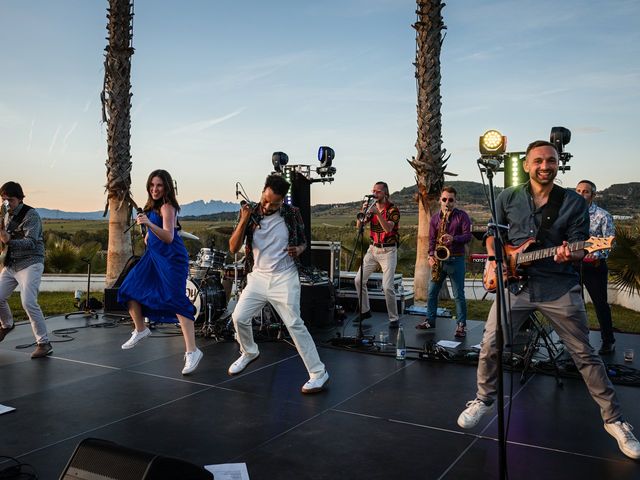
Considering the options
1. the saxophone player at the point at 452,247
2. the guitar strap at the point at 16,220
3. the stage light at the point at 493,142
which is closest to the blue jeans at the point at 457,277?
the saxophone player at the point at 452,247

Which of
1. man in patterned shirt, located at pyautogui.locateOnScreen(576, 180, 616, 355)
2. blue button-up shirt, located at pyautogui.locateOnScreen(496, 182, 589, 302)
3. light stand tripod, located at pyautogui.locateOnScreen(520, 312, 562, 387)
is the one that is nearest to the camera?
blue button-up shirt, located at pyautogui.locateOnScreen(496, 182, 589, 302)

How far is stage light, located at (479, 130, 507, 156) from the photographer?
5.75m

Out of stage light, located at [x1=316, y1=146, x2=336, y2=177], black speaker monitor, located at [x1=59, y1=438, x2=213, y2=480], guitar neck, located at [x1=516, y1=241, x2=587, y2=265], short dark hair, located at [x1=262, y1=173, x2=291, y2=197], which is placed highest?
stage light, located at [x1=316, y1=146, x2=336, y2=177]

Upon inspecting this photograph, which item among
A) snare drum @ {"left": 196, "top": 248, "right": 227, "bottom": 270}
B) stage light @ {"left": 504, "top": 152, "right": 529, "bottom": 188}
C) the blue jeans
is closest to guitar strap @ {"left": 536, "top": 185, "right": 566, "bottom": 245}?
stage light @ {"left": 504, "top": 152, "right": 529, "bottom": 188}

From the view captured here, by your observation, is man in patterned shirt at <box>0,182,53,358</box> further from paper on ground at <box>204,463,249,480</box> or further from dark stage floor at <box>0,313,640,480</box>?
paper on ground at <box>204,463,249,480</box>

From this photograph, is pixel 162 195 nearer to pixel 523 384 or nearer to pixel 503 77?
pixel 523 384

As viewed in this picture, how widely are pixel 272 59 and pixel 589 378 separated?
13.5 metres

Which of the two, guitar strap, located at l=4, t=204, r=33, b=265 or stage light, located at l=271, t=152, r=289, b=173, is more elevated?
stage light, located at l=271, t=152, r=289, b=173

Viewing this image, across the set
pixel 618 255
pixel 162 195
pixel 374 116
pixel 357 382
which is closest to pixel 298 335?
pixel 357 382

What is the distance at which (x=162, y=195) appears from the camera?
5.53m

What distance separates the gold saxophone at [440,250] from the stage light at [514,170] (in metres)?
0.96

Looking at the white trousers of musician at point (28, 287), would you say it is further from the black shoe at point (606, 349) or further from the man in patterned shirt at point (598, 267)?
the black shoe at point (606, 349)

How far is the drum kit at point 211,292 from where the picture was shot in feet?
25.6

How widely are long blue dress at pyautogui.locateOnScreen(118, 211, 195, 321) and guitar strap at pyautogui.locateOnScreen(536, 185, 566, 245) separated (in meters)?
3.58
